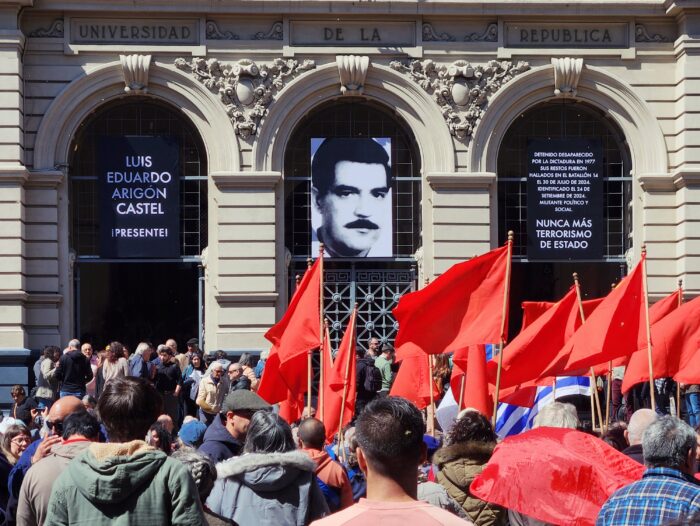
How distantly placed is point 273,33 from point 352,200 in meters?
3.51

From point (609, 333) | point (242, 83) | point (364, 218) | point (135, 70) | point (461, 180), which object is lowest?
point (609, 333)

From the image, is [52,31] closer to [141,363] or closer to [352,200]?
[352,200]

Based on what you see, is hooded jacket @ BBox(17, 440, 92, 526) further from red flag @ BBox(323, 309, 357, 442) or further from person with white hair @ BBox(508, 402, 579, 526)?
red flag @ BBox(323, 309, 357, 442)

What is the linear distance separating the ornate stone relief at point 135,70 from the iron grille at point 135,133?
59 cm

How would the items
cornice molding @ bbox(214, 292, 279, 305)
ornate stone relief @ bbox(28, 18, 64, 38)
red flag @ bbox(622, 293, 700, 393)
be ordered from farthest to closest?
ornate stone relief @ bbox(28, 18, 64, 38) → cornice molding @ bbox(214, 292, 279, 305) → red flag @ bbox(622, 293, 700, 393)

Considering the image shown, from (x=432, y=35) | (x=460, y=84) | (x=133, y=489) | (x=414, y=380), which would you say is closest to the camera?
(x=133, y=489)

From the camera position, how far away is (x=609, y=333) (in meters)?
14.4

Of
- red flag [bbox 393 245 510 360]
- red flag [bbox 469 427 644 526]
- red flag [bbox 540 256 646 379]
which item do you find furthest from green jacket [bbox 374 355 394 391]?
red flag [bbox 469 427 644 526]

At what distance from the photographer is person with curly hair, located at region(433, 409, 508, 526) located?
900 cm

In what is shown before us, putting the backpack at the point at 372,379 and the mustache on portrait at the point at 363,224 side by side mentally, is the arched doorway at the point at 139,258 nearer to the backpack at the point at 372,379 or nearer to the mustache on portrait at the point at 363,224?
the mustache on portrait at the point at 363,224

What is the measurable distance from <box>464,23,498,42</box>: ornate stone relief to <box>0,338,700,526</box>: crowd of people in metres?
17.1

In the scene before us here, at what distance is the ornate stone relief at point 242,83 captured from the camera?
28141 mm

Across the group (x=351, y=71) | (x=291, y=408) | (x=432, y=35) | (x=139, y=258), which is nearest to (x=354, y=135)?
(x=351, y=71)

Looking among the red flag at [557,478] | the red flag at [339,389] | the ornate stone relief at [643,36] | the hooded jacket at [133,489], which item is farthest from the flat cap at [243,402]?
the ornate stone relief at [643,36]
